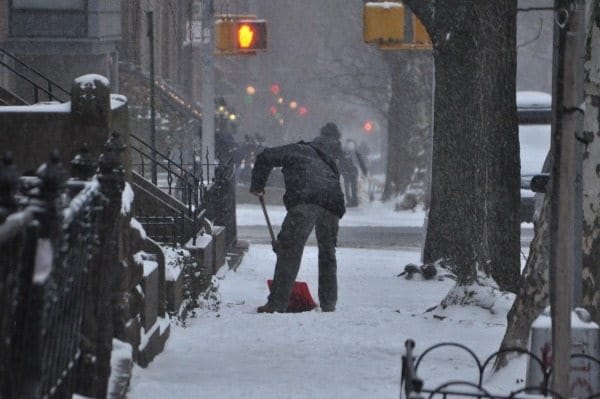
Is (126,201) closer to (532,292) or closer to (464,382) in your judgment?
(532,292)

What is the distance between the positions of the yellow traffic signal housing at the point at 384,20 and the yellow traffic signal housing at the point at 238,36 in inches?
152

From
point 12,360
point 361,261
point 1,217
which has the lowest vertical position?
point 361,261

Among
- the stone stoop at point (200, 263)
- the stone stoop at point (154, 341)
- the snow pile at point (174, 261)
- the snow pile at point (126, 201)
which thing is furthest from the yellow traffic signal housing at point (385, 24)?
the snow pile at point (126, 201)

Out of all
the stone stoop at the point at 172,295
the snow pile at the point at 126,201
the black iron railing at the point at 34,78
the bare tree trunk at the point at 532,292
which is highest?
the black iron railing at the point at 34,78

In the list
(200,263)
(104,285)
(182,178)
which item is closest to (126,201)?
(104,285)

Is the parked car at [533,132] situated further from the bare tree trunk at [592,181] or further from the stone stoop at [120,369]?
the stone stoop at [120,369]

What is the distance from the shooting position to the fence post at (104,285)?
651cm

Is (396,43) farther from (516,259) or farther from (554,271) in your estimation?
(554,271)

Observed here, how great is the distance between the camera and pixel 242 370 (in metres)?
8.24

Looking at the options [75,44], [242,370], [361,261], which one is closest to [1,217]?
[242,370]

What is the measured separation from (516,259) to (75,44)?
16075 mm

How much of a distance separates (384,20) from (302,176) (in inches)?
276

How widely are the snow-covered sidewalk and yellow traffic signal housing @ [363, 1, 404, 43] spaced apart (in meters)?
5.79

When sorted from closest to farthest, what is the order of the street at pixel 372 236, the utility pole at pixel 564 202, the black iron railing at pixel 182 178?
the utility pole at pixel 564 202, the black iron railing at pixel 182 178, the street at pixel 372 236
